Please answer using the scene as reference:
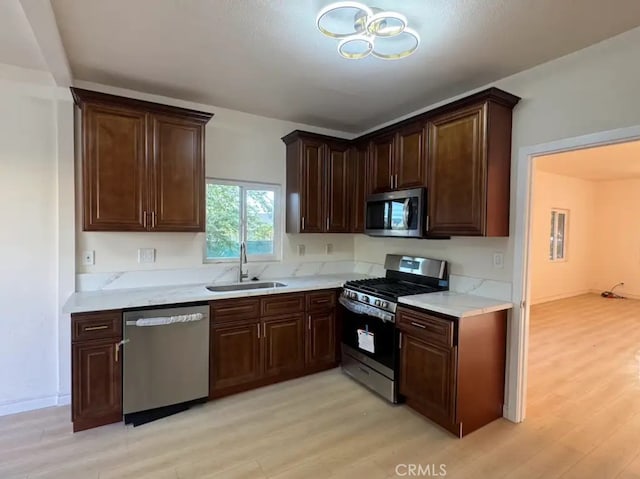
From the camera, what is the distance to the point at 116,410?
2469 mm

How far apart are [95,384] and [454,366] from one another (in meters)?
2.54

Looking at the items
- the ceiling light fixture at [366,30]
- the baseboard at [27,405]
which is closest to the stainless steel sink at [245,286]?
the baseboard at [27,405]

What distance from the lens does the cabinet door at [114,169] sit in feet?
8.50

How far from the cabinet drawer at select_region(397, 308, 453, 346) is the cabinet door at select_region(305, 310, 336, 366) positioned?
895 mm

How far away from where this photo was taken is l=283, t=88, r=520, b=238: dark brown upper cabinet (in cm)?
249

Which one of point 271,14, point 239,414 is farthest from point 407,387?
point 271,14

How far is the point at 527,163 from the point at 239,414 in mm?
2951

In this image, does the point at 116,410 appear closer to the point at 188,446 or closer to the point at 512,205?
the point at 188,446

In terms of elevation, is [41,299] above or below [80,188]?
below

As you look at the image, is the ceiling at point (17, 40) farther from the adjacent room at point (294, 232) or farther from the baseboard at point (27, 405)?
the baseboard at point (27, 405)

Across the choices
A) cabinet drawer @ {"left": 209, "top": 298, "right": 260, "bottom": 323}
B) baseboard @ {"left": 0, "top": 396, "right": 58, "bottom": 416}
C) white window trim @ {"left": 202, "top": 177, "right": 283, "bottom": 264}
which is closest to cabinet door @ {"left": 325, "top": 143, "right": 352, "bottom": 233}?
Result: white window trim @ {"left": 202, "top": 177, "right": 283, "bottom": 264}

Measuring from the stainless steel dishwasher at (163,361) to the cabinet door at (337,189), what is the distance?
171cm

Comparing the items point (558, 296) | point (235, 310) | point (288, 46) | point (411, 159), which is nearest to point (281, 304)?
point (235, 310)

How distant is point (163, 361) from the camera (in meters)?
2.58
